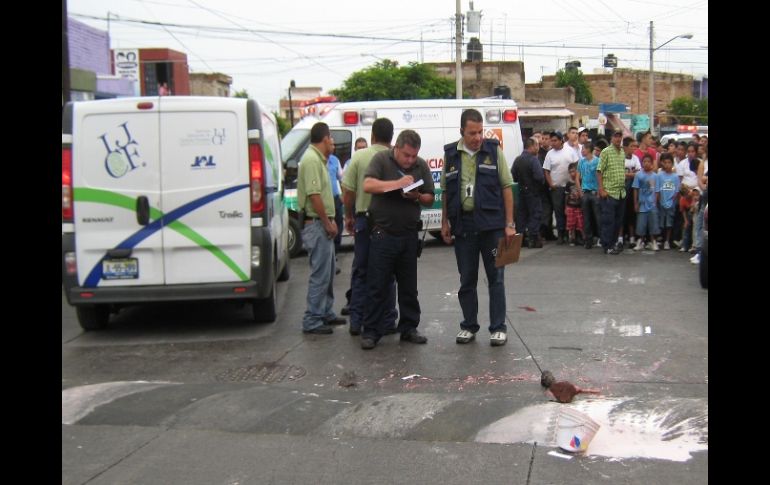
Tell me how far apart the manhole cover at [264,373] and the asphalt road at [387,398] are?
0.08 ft

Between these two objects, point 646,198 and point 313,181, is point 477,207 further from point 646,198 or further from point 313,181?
point 646,198

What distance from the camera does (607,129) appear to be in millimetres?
41281

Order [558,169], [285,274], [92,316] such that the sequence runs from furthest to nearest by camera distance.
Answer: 1. [558,169]
2. [285,274]
3. [92,316]

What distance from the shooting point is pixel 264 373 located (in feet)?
23.0

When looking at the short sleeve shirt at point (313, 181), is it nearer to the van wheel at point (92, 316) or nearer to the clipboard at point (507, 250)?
the clipboard at point (507, 250)

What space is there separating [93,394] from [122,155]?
2.56 metres

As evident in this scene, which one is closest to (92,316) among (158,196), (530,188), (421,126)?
(158,196)

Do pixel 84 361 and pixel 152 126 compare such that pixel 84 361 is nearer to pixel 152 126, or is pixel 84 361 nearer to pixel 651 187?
pixel 152 126

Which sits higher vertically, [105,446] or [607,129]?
[607,129]

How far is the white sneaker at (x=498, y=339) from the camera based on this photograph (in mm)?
7535

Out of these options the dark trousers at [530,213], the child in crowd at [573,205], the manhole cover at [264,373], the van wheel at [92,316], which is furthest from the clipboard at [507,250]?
the child in crowd at [573,205]

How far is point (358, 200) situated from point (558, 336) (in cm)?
226
